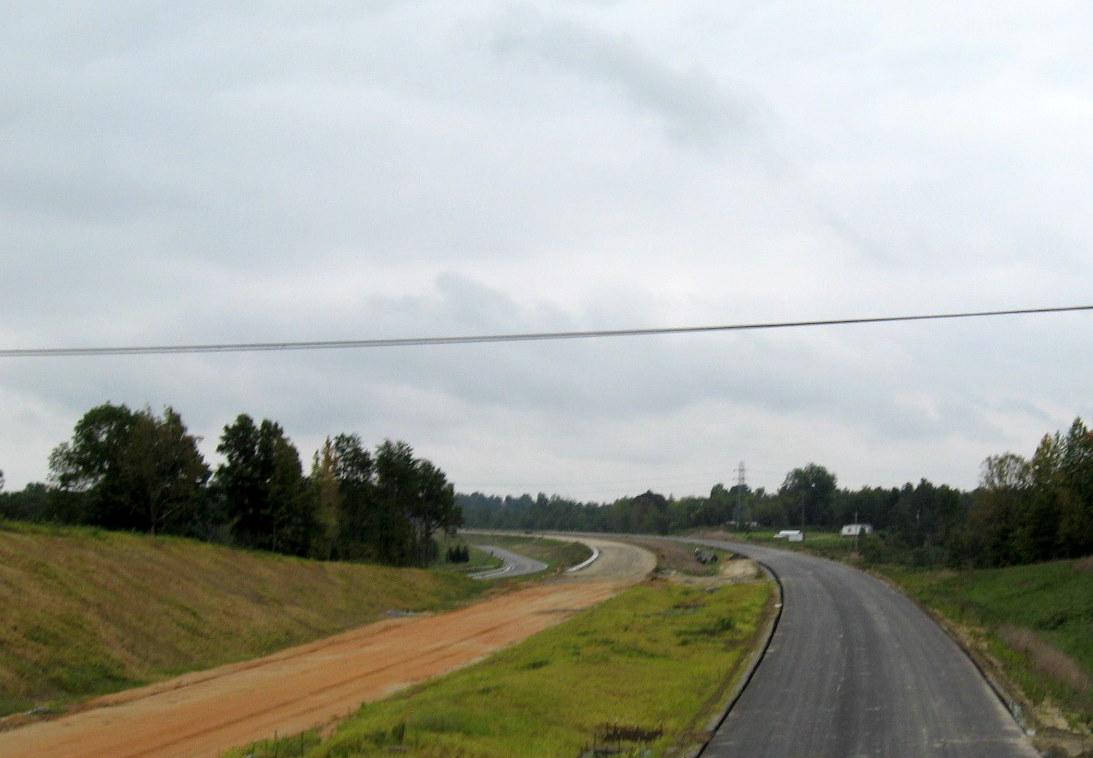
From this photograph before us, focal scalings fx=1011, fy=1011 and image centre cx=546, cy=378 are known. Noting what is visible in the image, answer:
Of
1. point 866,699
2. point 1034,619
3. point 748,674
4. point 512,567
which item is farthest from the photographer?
point 512,567

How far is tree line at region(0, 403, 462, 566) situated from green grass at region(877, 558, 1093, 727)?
43.1 metres

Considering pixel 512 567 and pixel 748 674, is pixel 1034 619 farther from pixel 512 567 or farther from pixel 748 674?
pixel 512 567

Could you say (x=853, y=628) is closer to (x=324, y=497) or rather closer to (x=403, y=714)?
(x=403, y=714)

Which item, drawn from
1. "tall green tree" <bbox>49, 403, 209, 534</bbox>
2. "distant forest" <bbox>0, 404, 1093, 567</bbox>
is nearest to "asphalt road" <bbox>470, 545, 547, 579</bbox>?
"distant forest" <bbox>0, 404, 1093, 567</bbox>

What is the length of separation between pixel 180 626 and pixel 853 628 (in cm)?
3004

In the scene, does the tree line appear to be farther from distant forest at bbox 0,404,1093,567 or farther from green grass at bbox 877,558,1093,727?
green grass at bbox 877,558,1093,727

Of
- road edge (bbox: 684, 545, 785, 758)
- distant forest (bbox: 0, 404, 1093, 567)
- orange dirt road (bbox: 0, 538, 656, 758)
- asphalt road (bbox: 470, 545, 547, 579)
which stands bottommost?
asphalt road (bbox: 470, 545, 547, 579)

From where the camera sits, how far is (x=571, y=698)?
1098 inches

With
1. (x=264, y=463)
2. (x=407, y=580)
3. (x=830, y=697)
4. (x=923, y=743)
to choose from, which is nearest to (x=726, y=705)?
(x=830, y=697)

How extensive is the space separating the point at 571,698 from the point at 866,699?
28.6 ft

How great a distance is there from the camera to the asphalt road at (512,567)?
4281 inches

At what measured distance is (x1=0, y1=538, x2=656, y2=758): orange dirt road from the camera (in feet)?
86.5

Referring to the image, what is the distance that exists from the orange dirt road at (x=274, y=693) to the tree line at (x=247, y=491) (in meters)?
19.8

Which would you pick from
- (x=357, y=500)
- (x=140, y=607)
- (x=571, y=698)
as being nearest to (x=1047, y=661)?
(x=571, y=698)
